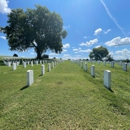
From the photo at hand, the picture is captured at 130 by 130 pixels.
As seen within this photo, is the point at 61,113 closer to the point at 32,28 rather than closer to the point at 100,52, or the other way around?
the point at 32,28

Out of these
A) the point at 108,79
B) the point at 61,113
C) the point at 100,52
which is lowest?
the point at 61,113

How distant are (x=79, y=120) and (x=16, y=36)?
3475cm

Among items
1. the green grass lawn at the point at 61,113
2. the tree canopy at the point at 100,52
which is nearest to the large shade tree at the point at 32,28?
the green grass lawn at the point at 61,113

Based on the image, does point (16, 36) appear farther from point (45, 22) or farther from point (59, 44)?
point (59, 44)

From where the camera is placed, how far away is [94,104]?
4113 mm

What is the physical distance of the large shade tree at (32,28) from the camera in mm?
33156

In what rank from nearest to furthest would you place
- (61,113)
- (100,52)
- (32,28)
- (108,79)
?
(61,113), (108,79), (32,28), (100,52)

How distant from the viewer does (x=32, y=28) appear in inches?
1320

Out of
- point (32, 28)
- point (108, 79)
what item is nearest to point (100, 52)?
point (32, 28)

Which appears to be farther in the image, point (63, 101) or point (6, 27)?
point (6, 27)

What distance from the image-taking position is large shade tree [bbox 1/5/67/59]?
109 ft

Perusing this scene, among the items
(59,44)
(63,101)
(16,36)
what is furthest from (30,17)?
(63,101)

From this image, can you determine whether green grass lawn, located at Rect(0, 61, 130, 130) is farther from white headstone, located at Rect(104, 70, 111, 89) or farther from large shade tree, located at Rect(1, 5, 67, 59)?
large shade tree, located at Rect(1, 5, 67, 59)

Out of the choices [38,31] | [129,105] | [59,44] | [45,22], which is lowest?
[129,105]
